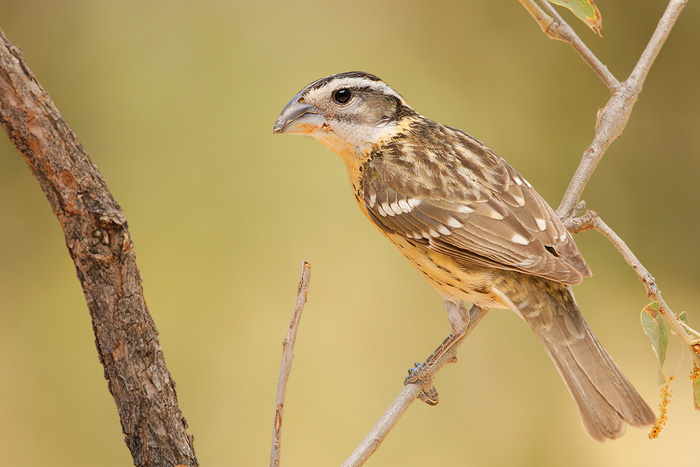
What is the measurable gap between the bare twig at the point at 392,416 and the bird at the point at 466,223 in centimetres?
9

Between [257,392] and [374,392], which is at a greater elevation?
[257,392]

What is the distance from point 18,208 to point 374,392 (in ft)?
9.13

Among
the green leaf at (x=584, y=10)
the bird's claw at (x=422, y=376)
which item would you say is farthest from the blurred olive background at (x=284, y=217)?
the green leaf at (x=584, y=10)

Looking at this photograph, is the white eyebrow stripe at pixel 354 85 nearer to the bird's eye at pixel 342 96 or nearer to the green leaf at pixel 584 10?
the bird's eye at pixel 342 96

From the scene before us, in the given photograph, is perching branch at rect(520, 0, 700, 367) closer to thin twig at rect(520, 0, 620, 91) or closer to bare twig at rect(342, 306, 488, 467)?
thin twig at rect(520, 0, 620, 91)

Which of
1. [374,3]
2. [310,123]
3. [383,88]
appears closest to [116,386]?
[310,123]

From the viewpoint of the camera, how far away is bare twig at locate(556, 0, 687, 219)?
2965 millimetres

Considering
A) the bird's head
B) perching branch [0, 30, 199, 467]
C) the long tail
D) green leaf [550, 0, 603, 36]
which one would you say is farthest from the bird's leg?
green leaf [550, 0, 603, 36]

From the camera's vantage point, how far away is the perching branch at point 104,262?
176 centimetres

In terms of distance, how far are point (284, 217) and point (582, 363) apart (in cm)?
267

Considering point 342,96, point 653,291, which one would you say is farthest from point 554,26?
point 653,291

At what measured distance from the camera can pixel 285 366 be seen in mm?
2074

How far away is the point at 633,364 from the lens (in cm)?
502

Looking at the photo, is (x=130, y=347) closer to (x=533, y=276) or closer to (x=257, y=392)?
(x=533, y=276)
